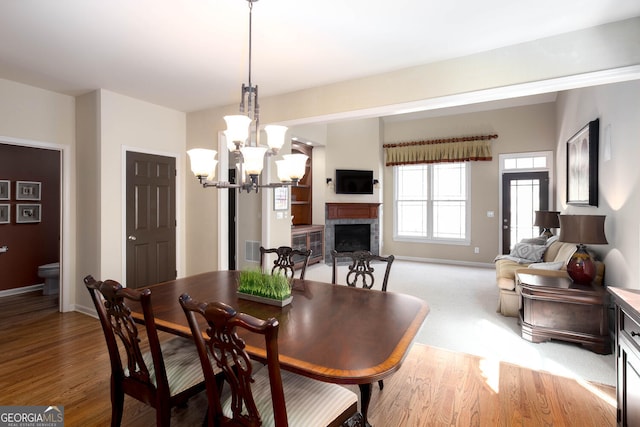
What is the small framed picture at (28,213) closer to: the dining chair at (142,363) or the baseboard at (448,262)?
the dining chair at (142,363)

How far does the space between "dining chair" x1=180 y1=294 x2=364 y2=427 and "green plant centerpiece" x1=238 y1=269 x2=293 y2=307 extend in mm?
406

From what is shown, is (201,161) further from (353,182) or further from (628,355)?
(353,182)

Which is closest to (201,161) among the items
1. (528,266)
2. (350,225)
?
(528,266)

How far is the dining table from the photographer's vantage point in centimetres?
125

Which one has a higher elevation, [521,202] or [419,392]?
[521,202]

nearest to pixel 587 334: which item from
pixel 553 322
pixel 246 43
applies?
pixel 553 322

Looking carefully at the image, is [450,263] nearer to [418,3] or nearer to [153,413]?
[418,3]

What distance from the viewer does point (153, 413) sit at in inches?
82.0

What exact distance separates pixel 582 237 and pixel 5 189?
272 inches

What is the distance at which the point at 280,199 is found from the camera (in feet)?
15.7

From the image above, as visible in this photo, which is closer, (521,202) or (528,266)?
(528,266)

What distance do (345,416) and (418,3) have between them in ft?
8.09

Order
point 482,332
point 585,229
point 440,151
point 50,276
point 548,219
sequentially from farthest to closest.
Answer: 1. point 440,151
2. point 548,219
3. point 50,276
4. point 482,332
5. point 585,229

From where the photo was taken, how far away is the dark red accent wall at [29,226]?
183 inches
